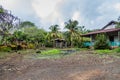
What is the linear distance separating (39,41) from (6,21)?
2965cm

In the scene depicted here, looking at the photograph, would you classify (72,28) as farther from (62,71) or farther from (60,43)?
(62,71)

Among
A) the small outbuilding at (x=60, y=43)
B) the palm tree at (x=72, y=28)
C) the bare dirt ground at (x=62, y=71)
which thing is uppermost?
the palm tree at (x=72, y=28)

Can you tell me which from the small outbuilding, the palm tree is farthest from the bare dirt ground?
the small outbuilding

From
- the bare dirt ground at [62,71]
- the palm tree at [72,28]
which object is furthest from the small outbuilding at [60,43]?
the bare dirt ground at [62,71]

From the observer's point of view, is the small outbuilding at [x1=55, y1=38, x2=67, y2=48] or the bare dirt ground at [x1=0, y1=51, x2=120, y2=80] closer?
the bare dirt ground at [x1=0, y1=51, x2=120, y2=80]

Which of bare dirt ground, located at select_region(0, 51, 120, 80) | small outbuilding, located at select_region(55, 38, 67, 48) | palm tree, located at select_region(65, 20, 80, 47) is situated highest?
palm tree, located at select_region(65, 20, 80, 47)

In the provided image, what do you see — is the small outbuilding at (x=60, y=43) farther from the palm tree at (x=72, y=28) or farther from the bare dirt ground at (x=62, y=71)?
the bare dirt ground at (x=62, y=71)

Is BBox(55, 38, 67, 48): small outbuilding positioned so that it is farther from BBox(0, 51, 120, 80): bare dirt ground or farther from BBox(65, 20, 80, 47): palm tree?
BBox(0, 51, 120, 80): bare dirt ground

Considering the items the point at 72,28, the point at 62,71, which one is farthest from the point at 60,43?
the point at 62,71

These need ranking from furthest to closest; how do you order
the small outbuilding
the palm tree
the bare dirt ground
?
the small outbuilding < the palm tree < the bare dirt ground

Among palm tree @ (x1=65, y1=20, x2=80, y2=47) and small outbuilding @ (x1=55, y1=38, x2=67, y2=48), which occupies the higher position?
palm tree @ (x1=65, y1=20, x2=80, y2=47)

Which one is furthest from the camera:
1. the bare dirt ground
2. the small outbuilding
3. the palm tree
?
the small outbuilding

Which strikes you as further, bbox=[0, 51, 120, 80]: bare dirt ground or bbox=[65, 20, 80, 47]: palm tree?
bbox=[65, 20, 80, 47]: palm tree

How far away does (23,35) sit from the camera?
44625 mm
